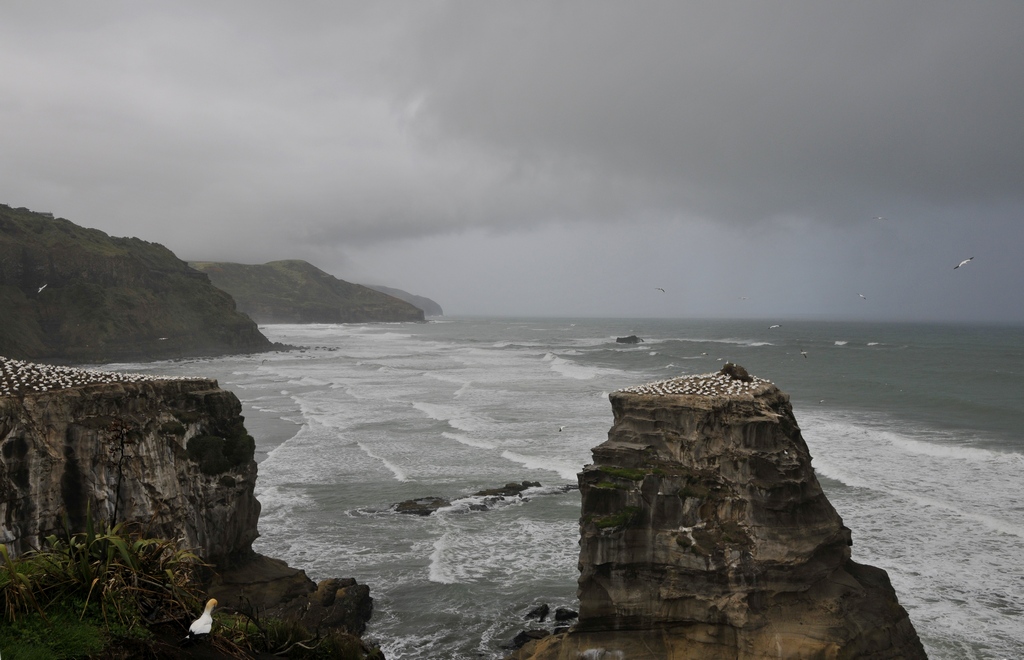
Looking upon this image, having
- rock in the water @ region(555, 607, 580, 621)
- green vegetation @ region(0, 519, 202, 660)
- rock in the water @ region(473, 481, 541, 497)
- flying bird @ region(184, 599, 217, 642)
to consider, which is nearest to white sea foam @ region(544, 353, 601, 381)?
rock in the water @ region(473, 481, 541, 497)

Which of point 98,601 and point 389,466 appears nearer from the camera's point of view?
point 98,601

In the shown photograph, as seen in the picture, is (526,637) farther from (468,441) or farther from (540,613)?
(468,441)

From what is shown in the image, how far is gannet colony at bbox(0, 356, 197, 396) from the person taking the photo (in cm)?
1265

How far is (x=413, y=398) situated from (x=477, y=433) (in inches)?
531

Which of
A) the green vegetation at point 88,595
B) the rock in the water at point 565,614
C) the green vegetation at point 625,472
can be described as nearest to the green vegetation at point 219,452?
the green vegetation at point 88,595

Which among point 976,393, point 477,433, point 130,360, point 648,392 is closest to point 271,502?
point 477,433

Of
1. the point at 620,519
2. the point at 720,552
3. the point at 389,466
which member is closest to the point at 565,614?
the point at 620,519

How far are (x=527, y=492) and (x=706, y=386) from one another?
13606 mm

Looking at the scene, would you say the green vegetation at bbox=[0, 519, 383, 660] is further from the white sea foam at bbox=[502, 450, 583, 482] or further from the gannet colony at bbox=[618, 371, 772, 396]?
the white sea foam at bbox=[502, 450, 583, 482]

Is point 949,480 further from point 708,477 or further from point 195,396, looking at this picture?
point 195,396

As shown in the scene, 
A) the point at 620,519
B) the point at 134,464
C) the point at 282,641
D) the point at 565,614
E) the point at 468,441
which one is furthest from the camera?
the point at 468,441

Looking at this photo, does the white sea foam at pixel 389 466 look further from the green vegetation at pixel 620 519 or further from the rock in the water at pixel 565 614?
the green vegetation at pixel 620 519

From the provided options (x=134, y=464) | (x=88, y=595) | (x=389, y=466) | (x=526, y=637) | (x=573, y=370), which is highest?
(x=88, y=595)

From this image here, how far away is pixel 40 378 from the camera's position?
13266mm
